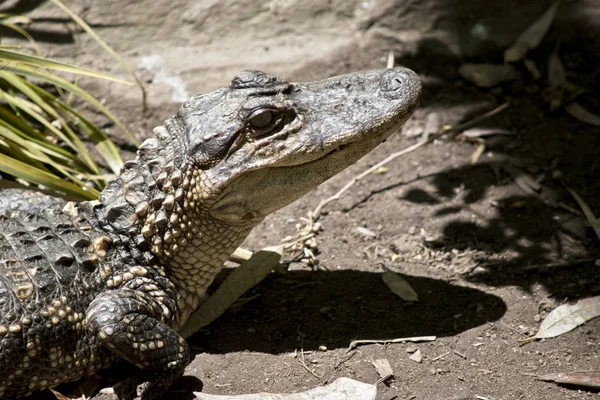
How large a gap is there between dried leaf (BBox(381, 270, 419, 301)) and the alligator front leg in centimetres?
134

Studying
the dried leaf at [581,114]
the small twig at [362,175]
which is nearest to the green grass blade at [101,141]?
the small twig at [362,175]

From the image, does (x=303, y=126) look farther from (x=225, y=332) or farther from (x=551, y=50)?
(x=551, y=50)

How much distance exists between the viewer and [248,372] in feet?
12.2

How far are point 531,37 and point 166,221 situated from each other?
151 inches

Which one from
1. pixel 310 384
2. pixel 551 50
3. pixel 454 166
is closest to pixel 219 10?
pixel 454 166

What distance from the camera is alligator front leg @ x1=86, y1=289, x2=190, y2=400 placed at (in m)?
3.43

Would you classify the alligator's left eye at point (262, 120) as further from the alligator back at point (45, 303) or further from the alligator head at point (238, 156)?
the alligator back at point (45, 303)

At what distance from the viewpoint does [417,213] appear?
16.0 feet

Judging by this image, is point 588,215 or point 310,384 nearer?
point 310,384

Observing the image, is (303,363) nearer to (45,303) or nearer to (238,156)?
(238,156)

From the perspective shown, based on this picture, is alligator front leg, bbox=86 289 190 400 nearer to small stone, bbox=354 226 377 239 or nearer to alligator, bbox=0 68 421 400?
alligator, bbox=0 68 421 400

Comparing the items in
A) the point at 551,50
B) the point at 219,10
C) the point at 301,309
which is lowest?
the point at 301,309

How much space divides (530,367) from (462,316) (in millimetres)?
512

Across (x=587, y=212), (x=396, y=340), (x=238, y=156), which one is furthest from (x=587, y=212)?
(x=238, y=156)
